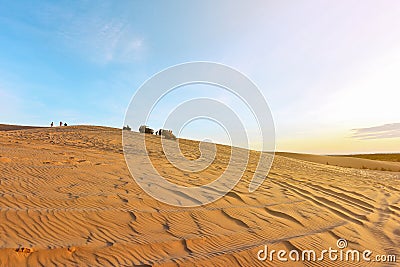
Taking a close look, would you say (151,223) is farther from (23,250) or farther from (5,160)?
(5,160)

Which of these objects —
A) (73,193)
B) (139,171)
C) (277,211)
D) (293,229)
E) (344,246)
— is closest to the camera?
(344,246)

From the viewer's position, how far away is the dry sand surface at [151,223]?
10.2 ft

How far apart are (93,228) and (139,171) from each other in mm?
3859

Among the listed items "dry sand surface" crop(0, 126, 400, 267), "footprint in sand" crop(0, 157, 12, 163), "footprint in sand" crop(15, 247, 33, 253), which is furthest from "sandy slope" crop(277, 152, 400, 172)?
"footprint in sand" crop(15, 247, 33, 253)

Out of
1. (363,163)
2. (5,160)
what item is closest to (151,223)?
(5,160)

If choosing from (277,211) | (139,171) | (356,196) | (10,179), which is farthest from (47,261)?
(356,196)

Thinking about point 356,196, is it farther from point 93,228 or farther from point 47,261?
point 47,261

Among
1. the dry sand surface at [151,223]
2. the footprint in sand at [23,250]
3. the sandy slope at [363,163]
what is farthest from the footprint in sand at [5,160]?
the sandy slope at [363,163]

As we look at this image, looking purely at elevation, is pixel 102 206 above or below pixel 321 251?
above

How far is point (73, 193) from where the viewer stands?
487 centimetres

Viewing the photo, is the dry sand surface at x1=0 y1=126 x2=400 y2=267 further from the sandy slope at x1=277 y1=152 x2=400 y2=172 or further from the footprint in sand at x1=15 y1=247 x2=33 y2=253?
the sandy slope at x1=277 y1=152 x2=400 y2=172

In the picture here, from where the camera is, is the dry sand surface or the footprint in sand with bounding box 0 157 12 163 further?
the footprint in sand with bounding box 0 157 12 163

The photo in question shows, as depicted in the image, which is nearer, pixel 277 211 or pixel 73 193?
pixel 73 193

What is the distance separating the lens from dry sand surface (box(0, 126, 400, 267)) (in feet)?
10.2
